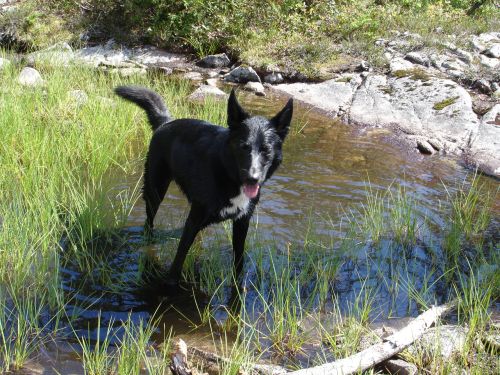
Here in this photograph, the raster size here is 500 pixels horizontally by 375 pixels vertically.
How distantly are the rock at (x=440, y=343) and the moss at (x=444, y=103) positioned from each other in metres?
6.30

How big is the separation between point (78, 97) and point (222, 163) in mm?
3842

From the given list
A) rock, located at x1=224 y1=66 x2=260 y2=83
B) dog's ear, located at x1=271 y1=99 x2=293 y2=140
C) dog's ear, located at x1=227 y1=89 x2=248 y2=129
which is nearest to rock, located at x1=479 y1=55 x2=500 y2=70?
rock, located at x1=224 y1=66 x2=260 y2=83

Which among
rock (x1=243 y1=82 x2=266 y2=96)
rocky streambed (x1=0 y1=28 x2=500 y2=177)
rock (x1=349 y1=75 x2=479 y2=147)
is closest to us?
rocky streambed (x1=0 y1=28 x2=500 y2=177)

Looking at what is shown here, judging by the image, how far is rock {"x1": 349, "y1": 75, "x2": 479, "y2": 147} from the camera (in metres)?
8.29

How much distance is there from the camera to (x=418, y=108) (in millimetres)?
8898

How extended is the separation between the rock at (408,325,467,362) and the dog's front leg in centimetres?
166

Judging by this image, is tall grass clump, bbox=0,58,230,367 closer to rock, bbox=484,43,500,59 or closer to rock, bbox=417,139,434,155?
rock, bbox=417,139,434,155

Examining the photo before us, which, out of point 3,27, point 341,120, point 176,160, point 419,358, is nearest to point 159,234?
point 176,160

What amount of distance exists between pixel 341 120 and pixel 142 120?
3.71 meters

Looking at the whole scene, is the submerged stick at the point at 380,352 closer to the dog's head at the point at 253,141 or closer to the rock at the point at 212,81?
the dog's head at the point at 253,141

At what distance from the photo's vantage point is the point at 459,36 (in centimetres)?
1168

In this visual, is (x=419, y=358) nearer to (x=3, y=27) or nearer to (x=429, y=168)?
(x=429, y=168)

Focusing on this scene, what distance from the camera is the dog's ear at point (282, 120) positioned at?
3547 millimetres

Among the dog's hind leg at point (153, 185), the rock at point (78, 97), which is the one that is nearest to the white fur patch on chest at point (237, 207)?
the dog's hind leg at point (153, 185)
